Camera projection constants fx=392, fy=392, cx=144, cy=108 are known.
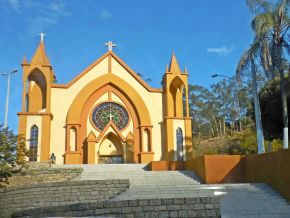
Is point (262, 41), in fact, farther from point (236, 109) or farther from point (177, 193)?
point (236, 109)

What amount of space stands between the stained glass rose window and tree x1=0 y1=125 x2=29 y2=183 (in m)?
10.7

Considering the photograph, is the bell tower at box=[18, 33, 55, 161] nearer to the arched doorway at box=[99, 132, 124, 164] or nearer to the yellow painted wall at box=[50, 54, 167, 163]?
the yellow painted wall at box=[50, 54, 167, 163]

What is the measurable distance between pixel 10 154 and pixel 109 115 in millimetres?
12966

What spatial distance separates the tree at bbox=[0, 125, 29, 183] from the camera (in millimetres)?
17969

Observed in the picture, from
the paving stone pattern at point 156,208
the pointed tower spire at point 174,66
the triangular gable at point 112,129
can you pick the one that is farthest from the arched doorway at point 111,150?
the paving stone pattern at point 156,208

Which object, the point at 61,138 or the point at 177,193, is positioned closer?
the point at 177,193

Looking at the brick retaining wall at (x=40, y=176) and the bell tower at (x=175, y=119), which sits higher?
the bell tower at (x=175, y=119)

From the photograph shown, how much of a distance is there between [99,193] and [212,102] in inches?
2012

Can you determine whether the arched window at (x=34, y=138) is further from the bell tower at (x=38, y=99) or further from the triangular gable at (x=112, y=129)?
the triangular gable at (x=112, y=129)

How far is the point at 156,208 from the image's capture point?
1047cm

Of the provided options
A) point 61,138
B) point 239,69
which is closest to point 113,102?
point 61,138

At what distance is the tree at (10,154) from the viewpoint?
59.0ft

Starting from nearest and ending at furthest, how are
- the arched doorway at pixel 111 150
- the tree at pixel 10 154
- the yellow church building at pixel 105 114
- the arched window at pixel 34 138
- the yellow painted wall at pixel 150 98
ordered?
1. the tree at pixel 10 154
2. the arched window at pixel 34 138
3. the yellow church building at pixel 105 114
4. the arched doorway at pixel 111 150
5. the yellow painted wall at pixel 150 98

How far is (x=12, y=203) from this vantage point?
17.1 metres
